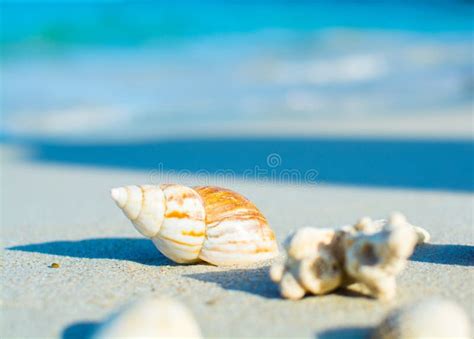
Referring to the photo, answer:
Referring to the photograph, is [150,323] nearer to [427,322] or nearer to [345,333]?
[345,333]

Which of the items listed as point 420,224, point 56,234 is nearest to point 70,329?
point 56,234

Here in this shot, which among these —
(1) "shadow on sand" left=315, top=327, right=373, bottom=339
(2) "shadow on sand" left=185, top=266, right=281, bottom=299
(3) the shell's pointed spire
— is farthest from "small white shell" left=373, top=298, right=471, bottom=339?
(3) the shell's pointed spire

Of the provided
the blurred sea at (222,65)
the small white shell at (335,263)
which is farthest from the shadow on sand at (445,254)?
the blurred sea at (222,65)

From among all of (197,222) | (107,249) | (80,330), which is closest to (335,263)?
(197,222)

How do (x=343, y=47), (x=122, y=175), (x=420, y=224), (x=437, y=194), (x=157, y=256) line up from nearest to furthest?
(x=157, y=256) < (x=420, y=224) < (x=437, y=194) < (x=122, y=175) < (x=343, y=47)

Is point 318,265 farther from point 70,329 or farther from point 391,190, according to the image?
point 391,190

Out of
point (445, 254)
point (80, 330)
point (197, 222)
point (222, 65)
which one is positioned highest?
point (222, 65)

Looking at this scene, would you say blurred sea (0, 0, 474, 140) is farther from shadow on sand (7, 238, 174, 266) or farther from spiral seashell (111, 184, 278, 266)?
spiral seashell (111, 184, 278, 266)
